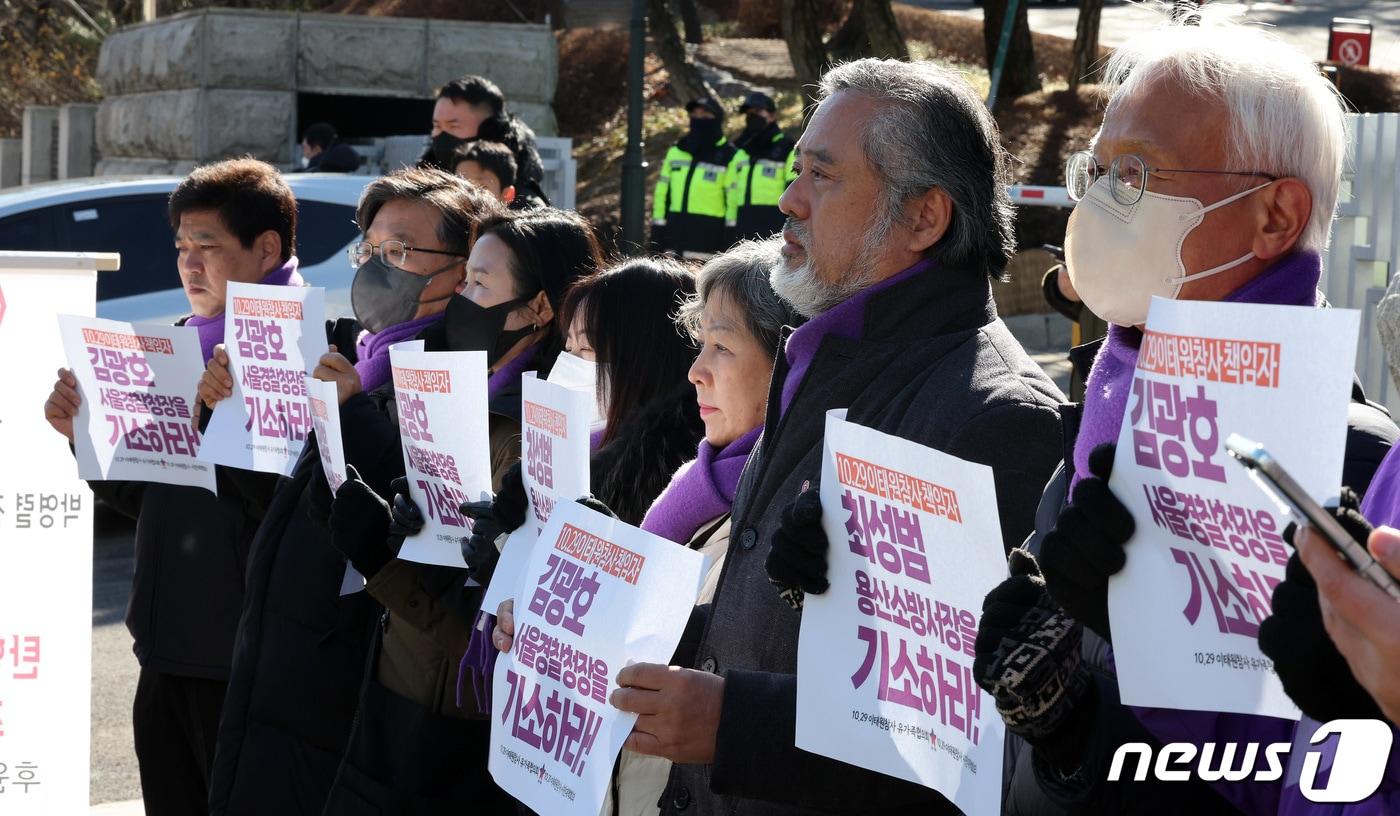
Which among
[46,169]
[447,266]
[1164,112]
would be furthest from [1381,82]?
[1164,112]

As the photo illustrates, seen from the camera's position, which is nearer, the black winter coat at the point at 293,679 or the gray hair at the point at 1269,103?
the gray hair at the point at 1269,103

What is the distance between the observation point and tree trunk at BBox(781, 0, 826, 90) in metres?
19.9

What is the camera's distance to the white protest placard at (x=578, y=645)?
99.5 inches

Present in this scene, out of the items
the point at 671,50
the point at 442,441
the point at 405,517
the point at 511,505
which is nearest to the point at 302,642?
the point at 405,517

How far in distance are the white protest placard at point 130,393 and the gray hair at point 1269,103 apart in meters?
3.05

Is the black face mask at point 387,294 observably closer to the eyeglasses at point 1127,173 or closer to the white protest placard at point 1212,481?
the eyeglasses at point 1127,173

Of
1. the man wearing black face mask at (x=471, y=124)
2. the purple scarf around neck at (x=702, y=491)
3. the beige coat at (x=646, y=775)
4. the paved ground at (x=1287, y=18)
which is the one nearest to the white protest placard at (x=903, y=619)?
the beige coat at (x=646, y=775)

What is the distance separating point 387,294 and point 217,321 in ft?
2.37

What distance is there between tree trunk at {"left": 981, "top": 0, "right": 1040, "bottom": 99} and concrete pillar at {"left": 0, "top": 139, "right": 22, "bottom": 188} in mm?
13365

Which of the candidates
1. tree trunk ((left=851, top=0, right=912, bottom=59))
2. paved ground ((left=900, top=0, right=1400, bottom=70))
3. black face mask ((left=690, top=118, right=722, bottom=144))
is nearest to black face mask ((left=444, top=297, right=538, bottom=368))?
black face mask ((left=690, top=118, right=722, bottom=144))

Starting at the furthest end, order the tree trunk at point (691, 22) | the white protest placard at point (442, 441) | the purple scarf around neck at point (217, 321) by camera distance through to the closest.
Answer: the tree trunk at point (691, 22) < the purple scarf around neck at point (217, 321) < the white protest placard at point (442, 441)

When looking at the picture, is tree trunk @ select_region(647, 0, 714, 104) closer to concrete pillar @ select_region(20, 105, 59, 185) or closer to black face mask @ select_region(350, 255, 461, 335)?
concrete pillar @ select_region(20, 105, 59, 185)

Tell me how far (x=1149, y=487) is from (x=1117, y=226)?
0.54m
